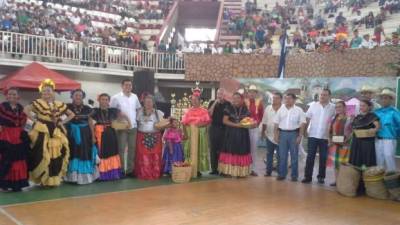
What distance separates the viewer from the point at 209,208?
4.80 meters

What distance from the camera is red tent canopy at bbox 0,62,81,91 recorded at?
10445 millimetres

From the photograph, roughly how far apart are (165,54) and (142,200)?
11.4 metres

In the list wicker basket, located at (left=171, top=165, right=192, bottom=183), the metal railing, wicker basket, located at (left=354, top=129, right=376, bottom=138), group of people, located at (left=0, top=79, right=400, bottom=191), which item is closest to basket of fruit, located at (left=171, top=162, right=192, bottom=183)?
wicker basket, located at (left=171, top=165, right=192, bottom=183)

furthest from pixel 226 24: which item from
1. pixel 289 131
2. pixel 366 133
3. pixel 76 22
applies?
pixel 366 133

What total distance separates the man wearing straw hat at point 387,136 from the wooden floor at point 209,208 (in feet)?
2.02

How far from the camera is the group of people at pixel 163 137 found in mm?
5492

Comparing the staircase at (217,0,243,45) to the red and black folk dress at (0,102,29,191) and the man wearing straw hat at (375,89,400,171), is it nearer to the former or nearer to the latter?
the man wearing straw hat at (375,89,400,171)

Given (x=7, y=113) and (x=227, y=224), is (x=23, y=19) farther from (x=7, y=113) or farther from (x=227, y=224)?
(x=227, y=224)

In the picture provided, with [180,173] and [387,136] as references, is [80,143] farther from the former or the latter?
[387,136]

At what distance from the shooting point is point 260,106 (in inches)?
311

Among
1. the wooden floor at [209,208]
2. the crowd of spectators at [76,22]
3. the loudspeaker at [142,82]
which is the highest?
the crowd of spectators at [76,22]

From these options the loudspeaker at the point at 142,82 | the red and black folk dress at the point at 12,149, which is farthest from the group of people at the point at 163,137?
the loudspeaker at the point at 142,82

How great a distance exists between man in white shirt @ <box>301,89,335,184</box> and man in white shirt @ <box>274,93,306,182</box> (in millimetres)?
153

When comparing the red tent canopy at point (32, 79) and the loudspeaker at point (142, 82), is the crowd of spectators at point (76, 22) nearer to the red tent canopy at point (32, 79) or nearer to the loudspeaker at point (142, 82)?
the red tent canopy at point (32, 79)
